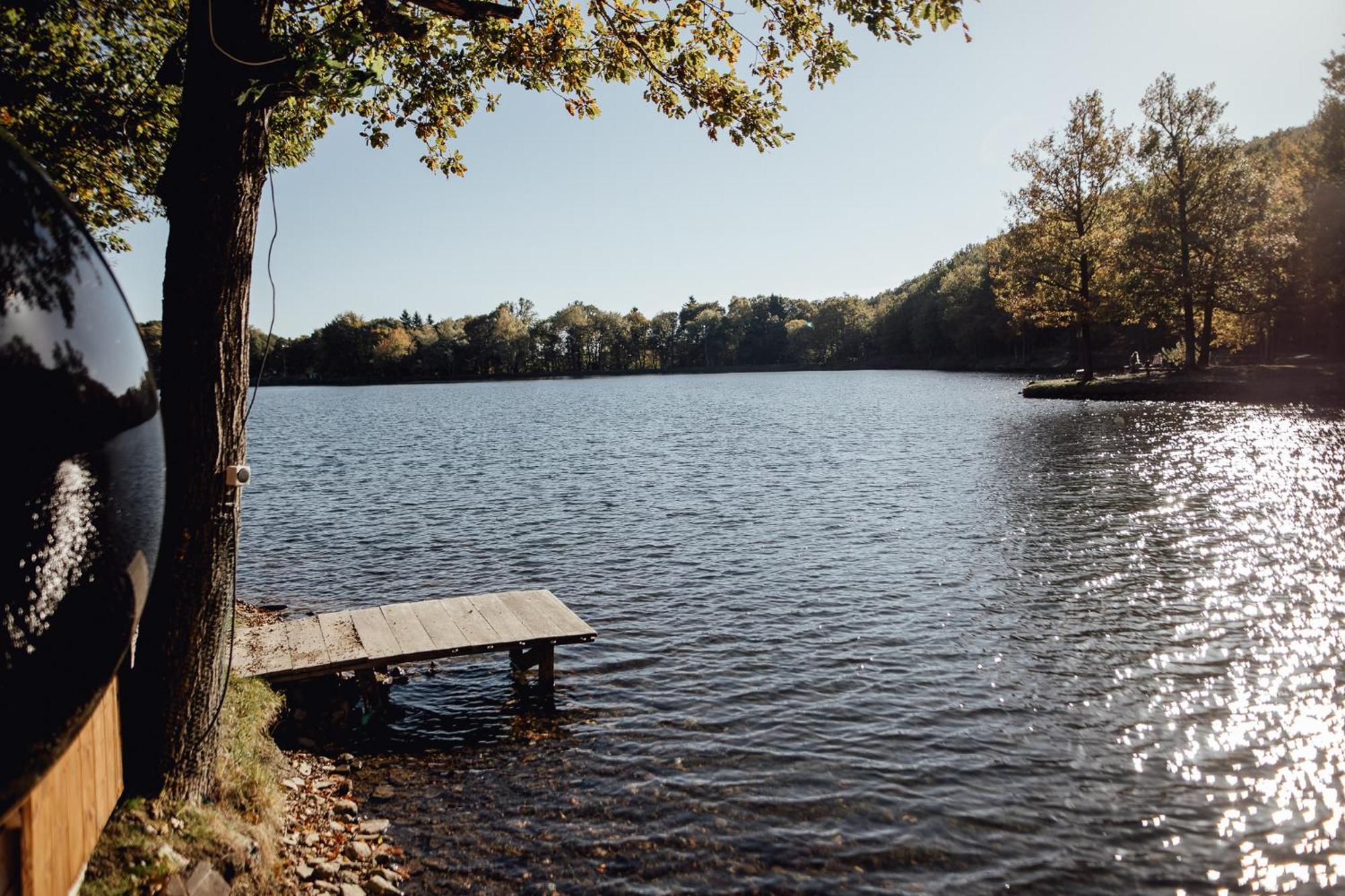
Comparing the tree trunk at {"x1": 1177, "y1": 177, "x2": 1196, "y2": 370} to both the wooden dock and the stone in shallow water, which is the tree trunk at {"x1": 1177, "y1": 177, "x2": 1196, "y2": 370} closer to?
the wooden dock

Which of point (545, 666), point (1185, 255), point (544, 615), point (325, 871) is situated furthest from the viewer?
point (1185, 255)

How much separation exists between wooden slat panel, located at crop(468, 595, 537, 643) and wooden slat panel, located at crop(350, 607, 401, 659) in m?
1.24

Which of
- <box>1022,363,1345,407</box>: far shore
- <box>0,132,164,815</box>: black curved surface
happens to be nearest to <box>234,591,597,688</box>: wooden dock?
<box>0,132,164,815</box>: black curved surface

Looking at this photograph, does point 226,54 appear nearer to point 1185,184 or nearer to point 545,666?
point 545,666

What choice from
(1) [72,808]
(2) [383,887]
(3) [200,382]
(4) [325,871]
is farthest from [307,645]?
(1) [72,808]

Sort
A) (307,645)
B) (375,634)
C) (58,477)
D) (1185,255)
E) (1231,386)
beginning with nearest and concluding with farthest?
(58,477) < (307,645) < (375,634) < (1231,386) < (1185,255)

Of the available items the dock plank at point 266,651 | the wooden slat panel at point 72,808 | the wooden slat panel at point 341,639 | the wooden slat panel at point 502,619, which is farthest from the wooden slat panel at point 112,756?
the wooden slat panel at point 502,619

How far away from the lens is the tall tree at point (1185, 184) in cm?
5325

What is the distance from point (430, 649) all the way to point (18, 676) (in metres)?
8.79

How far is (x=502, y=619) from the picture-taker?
11.2 m

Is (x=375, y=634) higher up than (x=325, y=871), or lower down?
higher up

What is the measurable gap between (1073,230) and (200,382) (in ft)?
210

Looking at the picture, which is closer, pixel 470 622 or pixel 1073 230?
pixel 470 622

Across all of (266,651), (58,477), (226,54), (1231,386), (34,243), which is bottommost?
(266,651)
